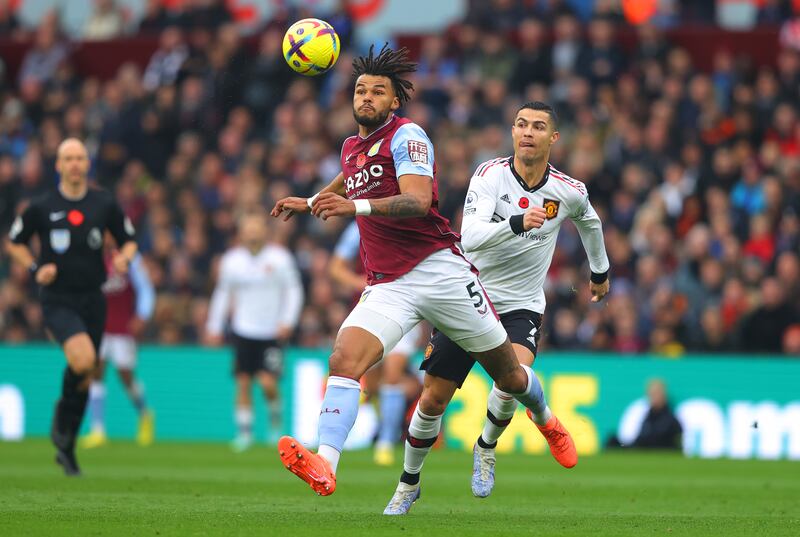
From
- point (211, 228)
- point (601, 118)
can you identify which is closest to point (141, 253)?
point (211, 228)

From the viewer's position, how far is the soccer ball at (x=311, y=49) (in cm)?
964

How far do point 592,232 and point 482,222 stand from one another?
124cm

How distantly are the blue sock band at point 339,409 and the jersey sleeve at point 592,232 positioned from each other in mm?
2594

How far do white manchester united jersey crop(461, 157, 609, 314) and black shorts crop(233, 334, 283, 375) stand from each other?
835 cm

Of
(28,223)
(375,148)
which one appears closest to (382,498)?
(375,148)

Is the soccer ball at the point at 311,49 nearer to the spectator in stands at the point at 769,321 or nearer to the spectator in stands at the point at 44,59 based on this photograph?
the spectator in stands at the point at 769,321

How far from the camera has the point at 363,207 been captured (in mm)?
8383

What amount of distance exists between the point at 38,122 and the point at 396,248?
19.4 metres

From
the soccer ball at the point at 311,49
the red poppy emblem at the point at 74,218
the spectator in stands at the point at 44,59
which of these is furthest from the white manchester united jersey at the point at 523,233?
the spectator in stands at the point at 44,59

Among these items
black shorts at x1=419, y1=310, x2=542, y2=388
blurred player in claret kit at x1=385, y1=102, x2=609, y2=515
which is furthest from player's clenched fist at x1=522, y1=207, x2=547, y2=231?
black shorts at x1=419, y1=310, x2=542, y2=388

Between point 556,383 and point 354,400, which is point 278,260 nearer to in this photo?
point 556,383

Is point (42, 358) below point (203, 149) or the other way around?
below

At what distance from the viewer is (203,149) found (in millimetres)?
25219

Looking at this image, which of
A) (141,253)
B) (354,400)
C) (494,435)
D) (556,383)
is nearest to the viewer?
(354,400)
